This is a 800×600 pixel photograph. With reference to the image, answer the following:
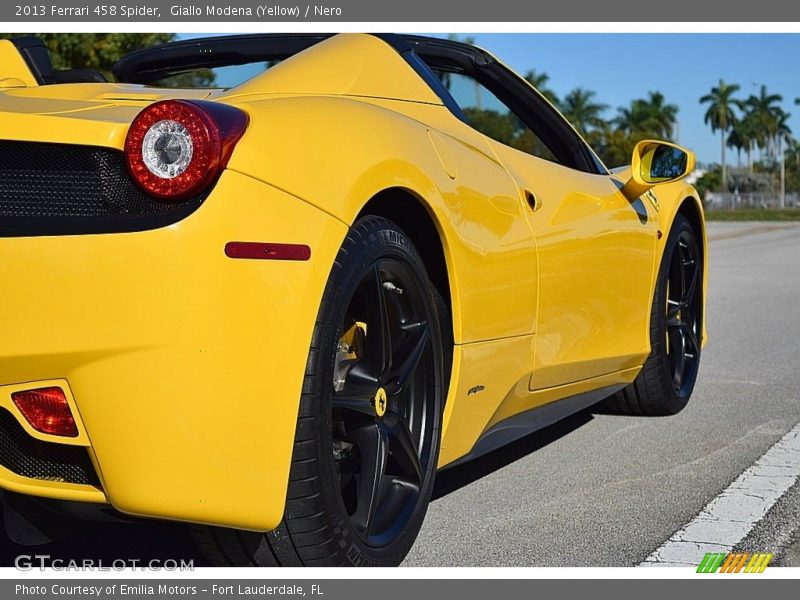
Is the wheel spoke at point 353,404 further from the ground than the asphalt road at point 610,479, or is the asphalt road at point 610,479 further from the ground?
the wheel spoke at point 353,404

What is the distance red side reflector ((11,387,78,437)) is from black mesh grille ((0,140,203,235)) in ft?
1.09

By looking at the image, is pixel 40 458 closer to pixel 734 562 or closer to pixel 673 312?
pixel 734 562

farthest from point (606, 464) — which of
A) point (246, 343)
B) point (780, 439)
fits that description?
point (246, 343)

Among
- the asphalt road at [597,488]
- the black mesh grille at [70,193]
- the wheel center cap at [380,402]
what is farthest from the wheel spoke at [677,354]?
the black mesh grille at [70,193]

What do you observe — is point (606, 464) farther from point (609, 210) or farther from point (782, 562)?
point (782, 562)

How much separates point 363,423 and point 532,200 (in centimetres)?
110

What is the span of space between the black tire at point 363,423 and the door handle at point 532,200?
0.66 meters

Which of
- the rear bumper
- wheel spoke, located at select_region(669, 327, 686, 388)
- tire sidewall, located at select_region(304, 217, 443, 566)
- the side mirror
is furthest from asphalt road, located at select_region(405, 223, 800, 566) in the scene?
the side mirror

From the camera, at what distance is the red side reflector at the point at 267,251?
2.40 m

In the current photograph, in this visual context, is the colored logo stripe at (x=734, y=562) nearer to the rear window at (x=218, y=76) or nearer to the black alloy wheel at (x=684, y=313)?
the rear window at (x=218, y=76)

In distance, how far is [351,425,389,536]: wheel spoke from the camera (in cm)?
296

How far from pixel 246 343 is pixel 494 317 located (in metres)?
1.14

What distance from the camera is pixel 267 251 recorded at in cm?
245

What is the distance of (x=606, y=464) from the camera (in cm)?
440
